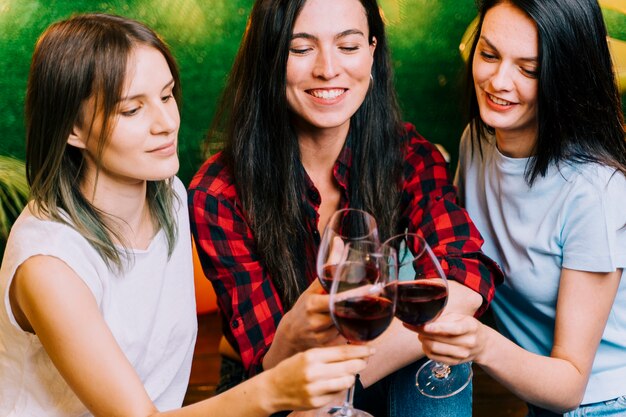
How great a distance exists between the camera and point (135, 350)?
1.81 m

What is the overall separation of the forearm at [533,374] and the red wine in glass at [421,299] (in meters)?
0.27

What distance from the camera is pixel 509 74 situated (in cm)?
193

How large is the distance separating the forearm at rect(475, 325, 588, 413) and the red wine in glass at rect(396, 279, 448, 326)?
27cm

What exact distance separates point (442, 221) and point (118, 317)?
844 millimetres

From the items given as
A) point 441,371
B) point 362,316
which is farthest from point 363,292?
point 441,371

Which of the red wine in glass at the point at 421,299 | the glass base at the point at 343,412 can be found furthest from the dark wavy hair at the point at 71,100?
the red wine in glass at the point at 421,299

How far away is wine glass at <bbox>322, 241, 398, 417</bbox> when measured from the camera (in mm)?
1338

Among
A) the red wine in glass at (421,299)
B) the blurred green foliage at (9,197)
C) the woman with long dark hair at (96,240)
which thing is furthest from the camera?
the blurred green foliage at (9,197)

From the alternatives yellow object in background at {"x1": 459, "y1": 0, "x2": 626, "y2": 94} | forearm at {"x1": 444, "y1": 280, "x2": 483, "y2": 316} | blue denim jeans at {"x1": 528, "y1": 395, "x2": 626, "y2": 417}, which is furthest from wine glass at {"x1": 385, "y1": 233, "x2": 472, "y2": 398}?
yellow object in background at {"x1": 459, "y1": 0, "x2": 626, "y2": 94}

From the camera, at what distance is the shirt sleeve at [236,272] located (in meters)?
1.96

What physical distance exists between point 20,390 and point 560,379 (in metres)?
1.19

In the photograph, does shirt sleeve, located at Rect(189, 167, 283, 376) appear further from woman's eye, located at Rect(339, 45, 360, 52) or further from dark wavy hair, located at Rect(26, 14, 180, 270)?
woman's eye, located at Rect(339, 45, 360, 52)

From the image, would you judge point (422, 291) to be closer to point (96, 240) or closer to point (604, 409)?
point (96, 240)

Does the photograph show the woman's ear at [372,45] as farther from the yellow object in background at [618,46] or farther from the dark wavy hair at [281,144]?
the yellow object in background at [618,46]
